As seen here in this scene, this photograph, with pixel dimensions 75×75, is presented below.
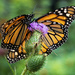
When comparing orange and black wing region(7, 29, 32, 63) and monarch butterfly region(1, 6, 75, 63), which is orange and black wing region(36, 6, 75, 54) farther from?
orange and black wing region(7, 29, 32, 63)

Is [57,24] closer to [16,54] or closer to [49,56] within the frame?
[16,54]

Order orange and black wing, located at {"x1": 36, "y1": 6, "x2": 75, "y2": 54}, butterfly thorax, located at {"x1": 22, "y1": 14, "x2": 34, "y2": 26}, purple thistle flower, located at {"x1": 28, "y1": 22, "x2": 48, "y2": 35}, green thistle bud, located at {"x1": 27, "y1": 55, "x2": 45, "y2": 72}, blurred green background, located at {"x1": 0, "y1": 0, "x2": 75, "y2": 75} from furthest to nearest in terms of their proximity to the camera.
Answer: blurred green background, located at {"x1": 0, "y1": 0, "x2": 75, "y2": 75} → orange and black wing, located at {"x1": 36, "y1": 6, "x2": 75, "y2": 54} → butterfly thorax, located at {"x1": 22, "y1": 14, "x2": 34, "y2": 26} → purple thistle flower, located at {"x1": 28, "y1": 22, "x2": 48, "y2": 35} → green thistle bud, located at {"x1": 27, "y1": 55, "x2": 45, "y2": 72}

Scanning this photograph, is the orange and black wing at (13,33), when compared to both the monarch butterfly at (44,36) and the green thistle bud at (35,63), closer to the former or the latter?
the monarch butterfly at (44,36)

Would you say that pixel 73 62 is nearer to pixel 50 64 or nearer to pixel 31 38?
pixel 50 64

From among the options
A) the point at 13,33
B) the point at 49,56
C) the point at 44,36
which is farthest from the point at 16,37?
the point at 49,56

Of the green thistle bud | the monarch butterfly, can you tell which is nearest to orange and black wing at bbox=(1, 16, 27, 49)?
the monarch butterfly

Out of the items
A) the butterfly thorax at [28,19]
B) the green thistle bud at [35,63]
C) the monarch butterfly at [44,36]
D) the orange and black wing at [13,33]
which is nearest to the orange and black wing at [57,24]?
the monarch butterfly at [44,36]

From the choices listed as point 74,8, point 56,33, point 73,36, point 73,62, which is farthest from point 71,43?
point 74,8
